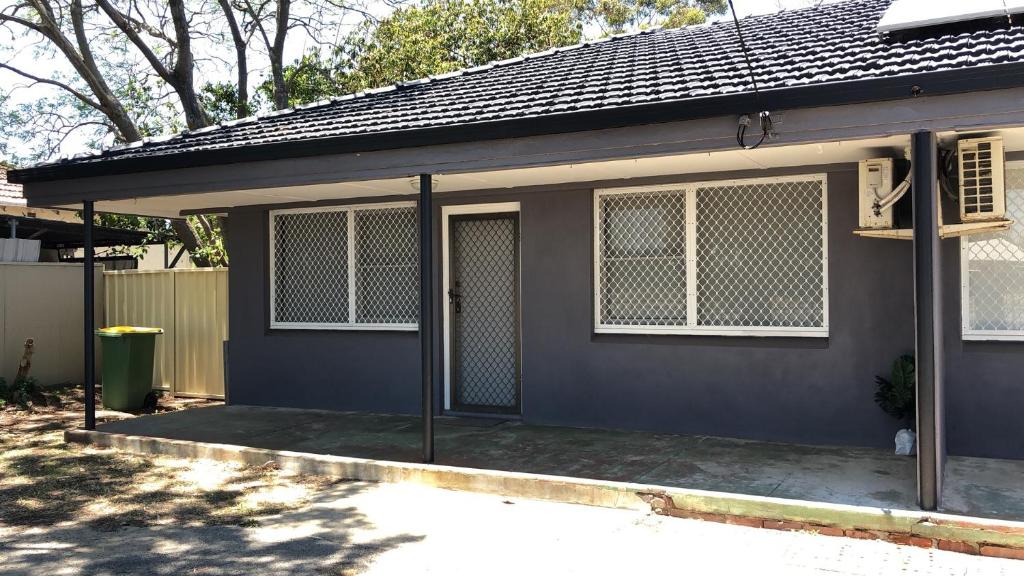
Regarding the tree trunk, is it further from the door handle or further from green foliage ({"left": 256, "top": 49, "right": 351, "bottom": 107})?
the door handle

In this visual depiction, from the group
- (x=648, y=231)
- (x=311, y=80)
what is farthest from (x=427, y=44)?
(x=648, y=231)

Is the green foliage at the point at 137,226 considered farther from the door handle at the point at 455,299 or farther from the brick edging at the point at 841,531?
the brick edging at the point at 841,531

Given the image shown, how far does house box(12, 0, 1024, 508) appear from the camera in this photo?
236 inches

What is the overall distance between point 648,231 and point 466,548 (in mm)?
4303

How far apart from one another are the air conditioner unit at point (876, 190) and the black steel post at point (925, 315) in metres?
1.33

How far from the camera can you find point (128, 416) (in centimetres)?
1048

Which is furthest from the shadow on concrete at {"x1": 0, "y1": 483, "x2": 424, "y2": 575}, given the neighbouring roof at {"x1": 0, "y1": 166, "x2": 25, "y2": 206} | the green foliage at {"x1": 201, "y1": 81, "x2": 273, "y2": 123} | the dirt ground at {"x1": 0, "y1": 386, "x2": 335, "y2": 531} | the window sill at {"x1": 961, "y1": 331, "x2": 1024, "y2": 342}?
the green foliage at {"x1": 201, "y1": 81, "x2": 273, "y2": 123}

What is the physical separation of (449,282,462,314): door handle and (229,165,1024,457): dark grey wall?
1.79 feet

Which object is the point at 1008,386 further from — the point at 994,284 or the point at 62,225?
the point at 62,225

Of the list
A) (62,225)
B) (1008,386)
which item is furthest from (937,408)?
(62,225)

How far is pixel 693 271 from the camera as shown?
329 inches

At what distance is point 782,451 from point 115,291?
10218mm

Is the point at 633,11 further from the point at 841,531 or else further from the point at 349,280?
the point at 841,531

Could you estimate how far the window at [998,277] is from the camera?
23.4 feet
